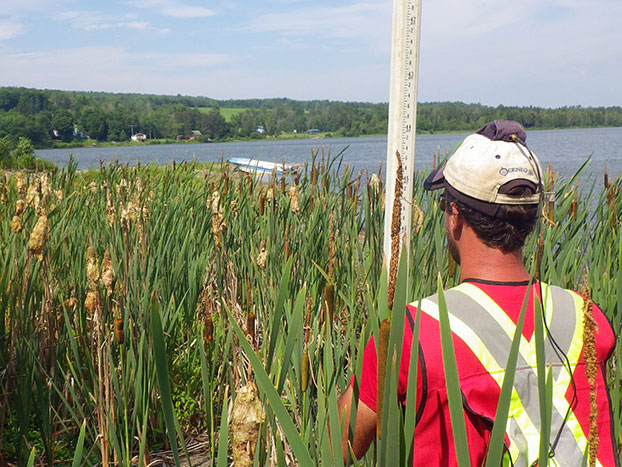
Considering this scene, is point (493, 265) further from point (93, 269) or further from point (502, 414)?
point (93, 269)

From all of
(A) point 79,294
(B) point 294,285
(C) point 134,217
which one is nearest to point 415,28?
(B) point 294,285

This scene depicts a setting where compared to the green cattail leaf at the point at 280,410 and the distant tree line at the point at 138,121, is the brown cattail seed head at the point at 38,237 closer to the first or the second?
the green cattail leaf at the point at 280,410

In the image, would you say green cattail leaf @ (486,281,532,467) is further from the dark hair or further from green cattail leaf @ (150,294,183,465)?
the dark hair

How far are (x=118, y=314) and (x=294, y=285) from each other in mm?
774

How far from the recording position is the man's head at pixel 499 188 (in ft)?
4.22

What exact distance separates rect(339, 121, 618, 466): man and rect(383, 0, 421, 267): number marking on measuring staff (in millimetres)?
1245

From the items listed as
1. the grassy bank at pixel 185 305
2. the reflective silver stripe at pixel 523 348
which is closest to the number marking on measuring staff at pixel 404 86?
the grassy bank at pixel 185 305

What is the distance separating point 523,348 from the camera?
1.14m

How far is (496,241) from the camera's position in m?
1.30

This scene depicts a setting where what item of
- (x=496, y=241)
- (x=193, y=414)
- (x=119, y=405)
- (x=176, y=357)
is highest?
(x=496, y=241)

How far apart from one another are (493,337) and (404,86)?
176 cm

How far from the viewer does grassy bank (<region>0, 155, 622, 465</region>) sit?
156 cm

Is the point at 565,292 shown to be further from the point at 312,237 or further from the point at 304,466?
the point at 312,237

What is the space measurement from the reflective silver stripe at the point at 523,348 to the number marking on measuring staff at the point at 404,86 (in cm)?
137
